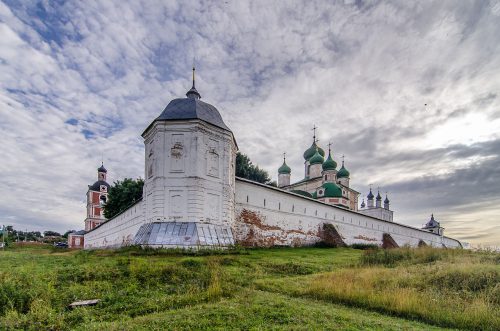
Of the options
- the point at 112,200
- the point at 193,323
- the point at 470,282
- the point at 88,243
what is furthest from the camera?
the point at 88,243

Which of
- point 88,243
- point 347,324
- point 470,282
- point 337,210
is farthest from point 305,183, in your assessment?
point 347,324

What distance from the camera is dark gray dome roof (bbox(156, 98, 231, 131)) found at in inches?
634

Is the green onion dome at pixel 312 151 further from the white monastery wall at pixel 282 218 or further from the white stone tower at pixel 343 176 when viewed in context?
the white monastery wall at pixel 282 218

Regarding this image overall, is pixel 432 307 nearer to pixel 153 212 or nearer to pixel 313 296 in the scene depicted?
pixel 313 296

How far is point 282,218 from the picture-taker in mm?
21344

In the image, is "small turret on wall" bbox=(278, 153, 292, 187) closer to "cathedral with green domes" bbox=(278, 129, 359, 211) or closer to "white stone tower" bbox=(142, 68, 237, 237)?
"cathedral with green domes" bbox=(278, 129, 359, 211)

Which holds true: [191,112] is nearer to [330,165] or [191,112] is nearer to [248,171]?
[248,171]

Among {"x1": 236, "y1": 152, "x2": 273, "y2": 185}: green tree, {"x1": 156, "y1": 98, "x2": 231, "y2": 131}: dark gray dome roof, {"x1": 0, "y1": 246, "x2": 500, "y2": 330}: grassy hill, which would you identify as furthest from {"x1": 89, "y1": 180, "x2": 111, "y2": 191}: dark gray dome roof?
{"x1": 0, "y1": 246, "x2": 500, "y2": 330}: grassy hill

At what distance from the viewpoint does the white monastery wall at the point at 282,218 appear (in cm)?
1895

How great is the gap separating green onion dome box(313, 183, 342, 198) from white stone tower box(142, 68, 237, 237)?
20.6 metres

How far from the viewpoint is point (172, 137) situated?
15969 mm

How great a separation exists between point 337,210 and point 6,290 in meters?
24.9

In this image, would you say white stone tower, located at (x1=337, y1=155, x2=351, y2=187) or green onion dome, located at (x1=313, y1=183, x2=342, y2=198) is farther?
white stone tower, located at (x1=337, y1=155, x2=351, y2=187)

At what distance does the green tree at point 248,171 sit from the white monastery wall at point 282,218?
9585 millimetres
